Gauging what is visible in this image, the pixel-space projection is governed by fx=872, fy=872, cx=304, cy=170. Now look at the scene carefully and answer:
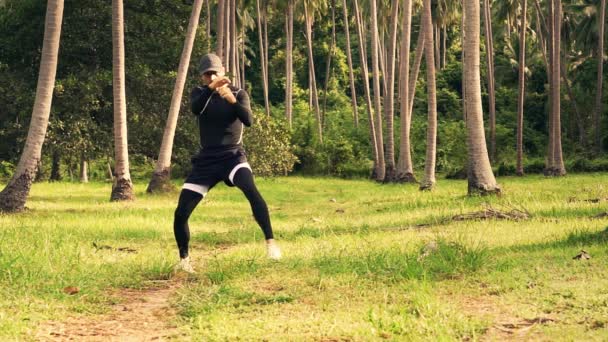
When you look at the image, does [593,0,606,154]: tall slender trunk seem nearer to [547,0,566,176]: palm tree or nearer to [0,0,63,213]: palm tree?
[547,0,566,176]: palm tree

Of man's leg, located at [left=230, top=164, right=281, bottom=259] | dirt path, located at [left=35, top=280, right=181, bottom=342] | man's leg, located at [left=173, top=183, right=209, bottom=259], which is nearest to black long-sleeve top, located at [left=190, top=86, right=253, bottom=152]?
man's leg, located at [left=230, top=164, right=281, bottom=259]

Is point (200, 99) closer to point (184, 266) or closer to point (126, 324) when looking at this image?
point (184, 266)

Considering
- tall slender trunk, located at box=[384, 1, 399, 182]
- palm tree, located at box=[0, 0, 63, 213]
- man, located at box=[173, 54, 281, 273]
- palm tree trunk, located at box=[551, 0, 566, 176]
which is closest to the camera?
man, located at box=[173, 54, 281, 273]

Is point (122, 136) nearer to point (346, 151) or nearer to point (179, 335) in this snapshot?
point (179, 335)

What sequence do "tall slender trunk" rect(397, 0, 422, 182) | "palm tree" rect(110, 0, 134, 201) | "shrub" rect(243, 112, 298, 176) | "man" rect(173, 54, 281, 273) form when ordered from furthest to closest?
"shrub" rect(243, 112, 298, 176) < "tall slender trunk" rect(397, 0, 422, 182) < "palm tree" rect(110, 0, 134, 201) < "man" rect(173, 54, 281, 273)

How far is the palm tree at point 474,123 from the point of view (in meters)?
19.2

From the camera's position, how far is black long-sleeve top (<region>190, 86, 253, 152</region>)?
29.0 ft

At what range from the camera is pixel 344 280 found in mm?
7762

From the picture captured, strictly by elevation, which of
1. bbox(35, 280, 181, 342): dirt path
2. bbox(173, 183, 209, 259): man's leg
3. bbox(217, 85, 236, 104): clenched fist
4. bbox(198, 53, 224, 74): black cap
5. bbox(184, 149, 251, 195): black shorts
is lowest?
bbox(35, 280, 181, 342): dirt path

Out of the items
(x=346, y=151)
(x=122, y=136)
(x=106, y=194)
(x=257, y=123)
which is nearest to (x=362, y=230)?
(x=122, y=136)

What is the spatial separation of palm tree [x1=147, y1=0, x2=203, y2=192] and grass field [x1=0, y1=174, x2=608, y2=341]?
9.69 m

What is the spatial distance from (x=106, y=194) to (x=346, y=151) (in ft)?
75.9

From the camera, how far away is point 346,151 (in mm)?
46594

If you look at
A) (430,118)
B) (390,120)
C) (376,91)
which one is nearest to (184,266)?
(430,118)
